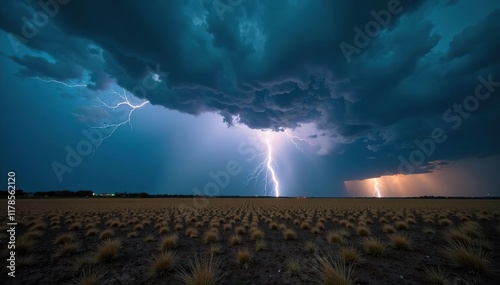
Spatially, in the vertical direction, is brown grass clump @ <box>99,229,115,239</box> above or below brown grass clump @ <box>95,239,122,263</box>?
below

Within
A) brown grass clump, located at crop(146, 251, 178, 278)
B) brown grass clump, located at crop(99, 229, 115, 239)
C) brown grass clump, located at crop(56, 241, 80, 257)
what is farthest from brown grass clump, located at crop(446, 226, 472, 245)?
brown grass clump, located at crop(99, 229, 115, 239)

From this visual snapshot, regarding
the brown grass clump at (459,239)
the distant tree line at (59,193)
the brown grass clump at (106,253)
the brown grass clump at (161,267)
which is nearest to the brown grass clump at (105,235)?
the brown grass clump at (106,253)

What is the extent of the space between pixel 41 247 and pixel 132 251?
385 centimetres

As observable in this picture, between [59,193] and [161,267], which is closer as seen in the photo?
[161,267]

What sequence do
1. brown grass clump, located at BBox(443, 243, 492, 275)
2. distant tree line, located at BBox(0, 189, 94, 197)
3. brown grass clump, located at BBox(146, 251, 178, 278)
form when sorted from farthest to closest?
1. distant tree line, located at BBox(0, 189, 94, 197)
2. brown grass clump, located at BBox(146, 251, 178, 278)
3. brown grass clump, located at BBox(443, 243, 492, 275)

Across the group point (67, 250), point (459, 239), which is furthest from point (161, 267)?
point (459, 239)

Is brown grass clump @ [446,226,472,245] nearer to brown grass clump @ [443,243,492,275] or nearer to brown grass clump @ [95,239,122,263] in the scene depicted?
brown grass clump @ [443,243,492,275]

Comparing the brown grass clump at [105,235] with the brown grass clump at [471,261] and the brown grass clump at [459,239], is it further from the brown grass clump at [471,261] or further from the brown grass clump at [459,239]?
the brown grass clump at [459,239]

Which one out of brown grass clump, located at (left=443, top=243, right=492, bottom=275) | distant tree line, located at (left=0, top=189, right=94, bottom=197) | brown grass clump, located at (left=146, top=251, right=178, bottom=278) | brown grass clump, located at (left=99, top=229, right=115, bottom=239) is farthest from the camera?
distant tree line, located at (left=0, top=189, right=94, bottom=197)

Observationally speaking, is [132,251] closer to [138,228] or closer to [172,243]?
[172,243]

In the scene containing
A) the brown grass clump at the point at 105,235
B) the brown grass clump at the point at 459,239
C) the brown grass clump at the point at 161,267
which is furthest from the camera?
the brown grass clump at the point at 105,235

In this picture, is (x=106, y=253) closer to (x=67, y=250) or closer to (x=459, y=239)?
(x=67, y=250)

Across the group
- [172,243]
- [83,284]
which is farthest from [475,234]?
[83,284]

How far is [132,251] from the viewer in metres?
8.28
